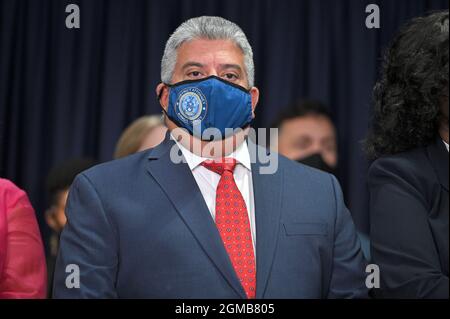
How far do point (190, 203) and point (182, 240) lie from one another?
0.30 feet

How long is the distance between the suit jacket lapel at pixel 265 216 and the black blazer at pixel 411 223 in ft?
0.67

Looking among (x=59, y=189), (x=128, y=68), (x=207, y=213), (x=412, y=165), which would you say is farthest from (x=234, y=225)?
(x=128, y=68)

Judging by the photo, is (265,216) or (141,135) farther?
(141,135)

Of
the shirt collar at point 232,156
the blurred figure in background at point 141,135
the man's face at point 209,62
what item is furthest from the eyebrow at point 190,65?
the blurred figure in background at point 141,135

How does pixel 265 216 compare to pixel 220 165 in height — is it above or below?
below

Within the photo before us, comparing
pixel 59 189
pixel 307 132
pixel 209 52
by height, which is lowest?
pixel 59 189

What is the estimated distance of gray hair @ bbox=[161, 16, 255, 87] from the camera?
5.53 ft

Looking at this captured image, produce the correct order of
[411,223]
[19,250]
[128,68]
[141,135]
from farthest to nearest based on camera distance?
[128,68], [141,135], [19,250], [411,223]

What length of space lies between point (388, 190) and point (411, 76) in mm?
255

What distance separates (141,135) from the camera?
2627 mm

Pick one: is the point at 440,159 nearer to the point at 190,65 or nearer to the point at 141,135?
the point at 190,65

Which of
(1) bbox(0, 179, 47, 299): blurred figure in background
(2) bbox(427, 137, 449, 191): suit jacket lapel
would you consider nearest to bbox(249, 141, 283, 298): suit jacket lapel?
(2) bbox(427, 137, 449, 191): suit jacket lapel

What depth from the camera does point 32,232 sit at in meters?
1.82

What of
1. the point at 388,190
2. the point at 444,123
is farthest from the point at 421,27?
the point at 388,190
